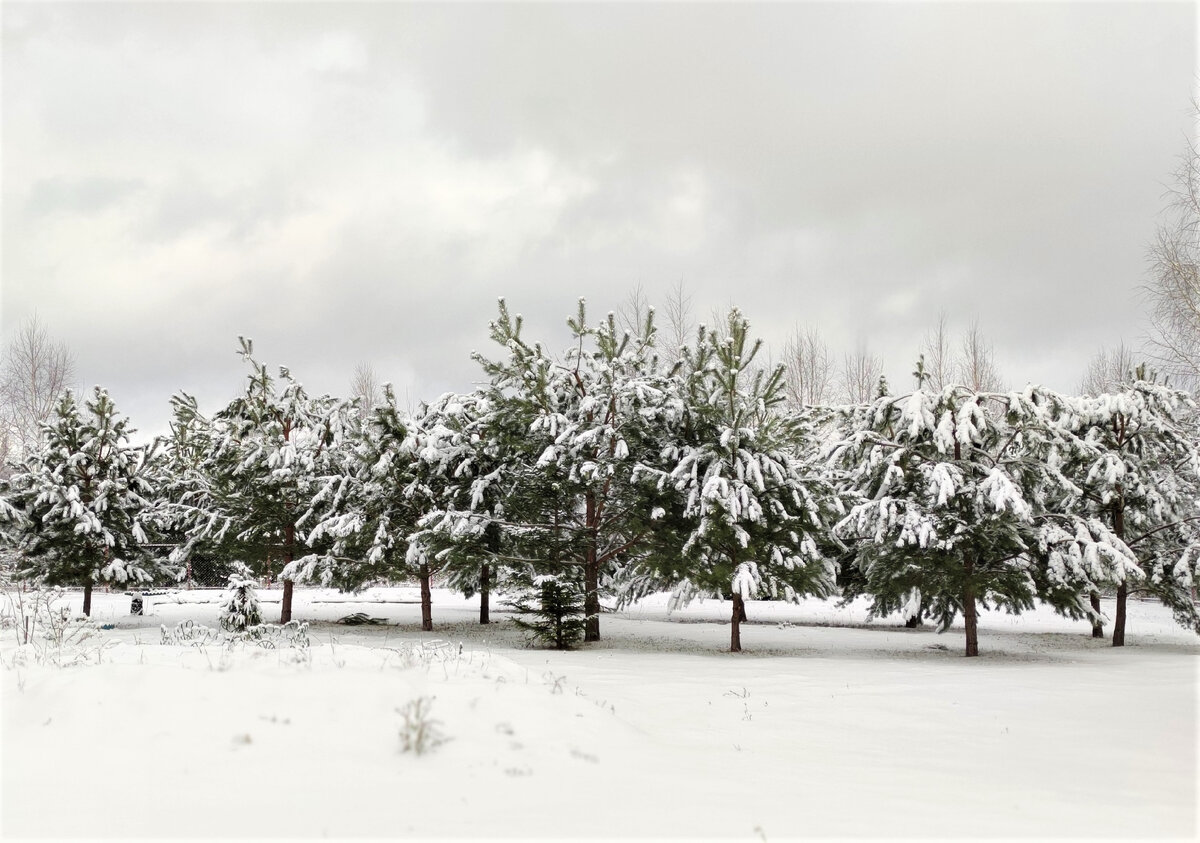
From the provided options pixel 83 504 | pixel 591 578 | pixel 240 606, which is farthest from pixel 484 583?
pixel 83 504

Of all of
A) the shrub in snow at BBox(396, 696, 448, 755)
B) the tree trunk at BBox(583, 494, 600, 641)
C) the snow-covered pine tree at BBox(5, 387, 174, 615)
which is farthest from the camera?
the snow-covered pine tree at BBox(5, 387, 174, 615)

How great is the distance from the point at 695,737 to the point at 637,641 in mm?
11240

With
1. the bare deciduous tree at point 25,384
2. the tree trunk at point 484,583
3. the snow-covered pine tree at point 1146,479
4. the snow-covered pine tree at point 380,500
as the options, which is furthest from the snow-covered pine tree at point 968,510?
the bare deciduous tree at point 25,384

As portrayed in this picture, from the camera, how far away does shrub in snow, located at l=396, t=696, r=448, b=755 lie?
4.93m

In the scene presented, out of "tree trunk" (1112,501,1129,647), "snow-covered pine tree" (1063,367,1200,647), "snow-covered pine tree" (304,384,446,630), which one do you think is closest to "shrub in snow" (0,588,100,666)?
"snow-covered pine tree" (304,384,446,630)

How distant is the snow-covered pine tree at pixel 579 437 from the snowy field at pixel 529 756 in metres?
6.94

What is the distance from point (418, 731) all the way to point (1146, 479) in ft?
58.0

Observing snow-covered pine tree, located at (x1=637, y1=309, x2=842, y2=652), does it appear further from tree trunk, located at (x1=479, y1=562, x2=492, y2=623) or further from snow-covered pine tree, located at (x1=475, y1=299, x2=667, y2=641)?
tree trunk, located at (x1=479, y1=562, x2=492, y2=623)

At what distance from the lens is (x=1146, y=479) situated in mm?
16719

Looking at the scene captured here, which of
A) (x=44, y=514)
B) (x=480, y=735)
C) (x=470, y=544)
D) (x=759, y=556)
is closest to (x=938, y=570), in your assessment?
(x=759, y=556)

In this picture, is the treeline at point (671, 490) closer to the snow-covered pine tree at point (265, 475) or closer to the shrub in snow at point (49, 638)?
the snow-covered pine tree at point (265, 475)

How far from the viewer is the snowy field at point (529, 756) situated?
4.14m

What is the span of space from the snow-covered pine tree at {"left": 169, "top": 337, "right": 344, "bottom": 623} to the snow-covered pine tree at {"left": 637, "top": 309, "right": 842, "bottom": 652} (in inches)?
359

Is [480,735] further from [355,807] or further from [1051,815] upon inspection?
[1051,815]
